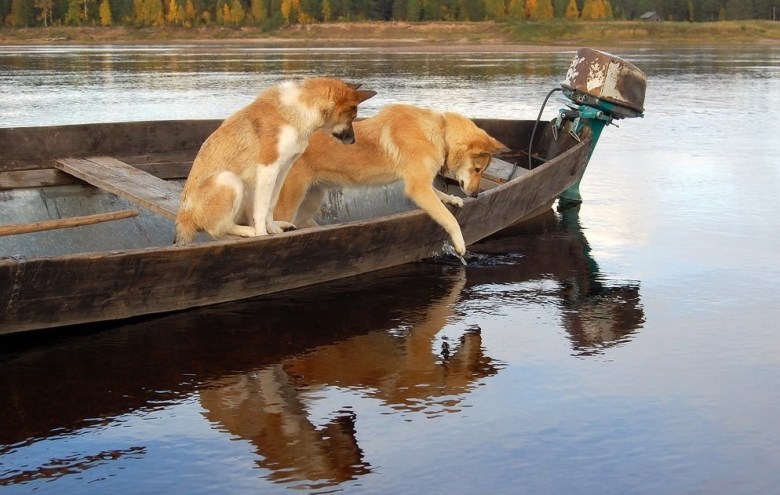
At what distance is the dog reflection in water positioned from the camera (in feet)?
19.3

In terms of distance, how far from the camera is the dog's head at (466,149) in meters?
9.27

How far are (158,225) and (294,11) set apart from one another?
110536 mm

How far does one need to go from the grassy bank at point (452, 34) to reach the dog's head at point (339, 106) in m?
70.3

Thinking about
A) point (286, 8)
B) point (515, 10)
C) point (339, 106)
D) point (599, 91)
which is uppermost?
point (286, 8)

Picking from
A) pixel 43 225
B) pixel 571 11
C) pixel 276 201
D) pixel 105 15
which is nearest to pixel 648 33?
pixel 571 11

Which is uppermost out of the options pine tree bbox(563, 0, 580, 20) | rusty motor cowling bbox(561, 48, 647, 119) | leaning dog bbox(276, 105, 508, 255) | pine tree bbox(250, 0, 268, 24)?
pine tree bbox(250, 0, 268, 24)

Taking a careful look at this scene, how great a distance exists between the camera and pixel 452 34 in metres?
97.3

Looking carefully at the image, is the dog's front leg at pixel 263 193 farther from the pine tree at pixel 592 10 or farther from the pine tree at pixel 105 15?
the pine tree at pixel 592 10

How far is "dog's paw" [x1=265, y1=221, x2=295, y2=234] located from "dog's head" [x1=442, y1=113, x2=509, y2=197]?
5.06ft

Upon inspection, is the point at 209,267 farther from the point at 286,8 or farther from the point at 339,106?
the point at 286,8

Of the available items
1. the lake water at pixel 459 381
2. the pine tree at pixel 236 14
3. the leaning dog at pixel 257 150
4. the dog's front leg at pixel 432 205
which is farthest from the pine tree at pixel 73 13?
the leaning dog at pixel 257 150

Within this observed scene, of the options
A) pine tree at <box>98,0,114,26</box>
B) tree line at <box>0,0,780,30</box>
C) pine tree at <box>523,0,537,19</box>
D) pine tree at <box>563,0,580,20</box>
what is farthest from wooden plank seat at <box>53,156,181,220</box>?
pine tree at <box>523,0,537,19</box>

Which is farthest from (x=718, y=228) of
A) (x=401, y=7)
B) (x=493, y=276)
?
(x=401, y=7)

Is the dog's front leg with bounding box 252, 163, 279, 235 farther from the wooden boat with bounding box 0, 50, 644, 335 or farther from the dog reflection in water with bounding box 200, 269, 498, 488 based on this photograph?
the dog reflection in water with bounding box 200, 269, 498, 488
